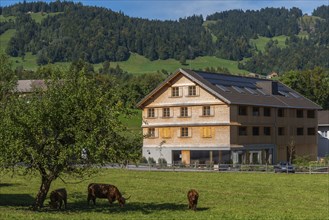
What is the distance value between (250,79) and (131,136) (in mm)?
54204

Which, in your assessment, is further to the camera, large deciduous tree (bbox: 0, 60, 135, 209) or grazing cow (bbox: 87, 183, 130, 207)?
grazing cow (bbox: 87, 183, 130, 207)

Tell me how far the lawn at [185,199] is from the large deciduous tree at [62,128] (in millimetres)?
2499

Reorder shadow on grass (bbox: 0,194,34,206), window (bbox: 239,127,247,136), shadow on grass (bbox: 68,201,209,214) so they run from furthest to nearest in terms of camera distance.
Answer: window (bbox: 239,127,247,136) < shadow on grass (bbox: 0,194,34,206) < shadow on grass (bbox: 68,201,209,214)

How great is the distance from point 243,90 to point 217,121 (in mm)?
8106

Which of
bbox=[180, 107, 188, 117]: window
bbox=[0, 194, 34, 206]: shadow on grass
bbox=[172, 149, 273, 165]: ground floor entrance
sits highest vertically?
bbox=[180, 107, 188, 117]: window

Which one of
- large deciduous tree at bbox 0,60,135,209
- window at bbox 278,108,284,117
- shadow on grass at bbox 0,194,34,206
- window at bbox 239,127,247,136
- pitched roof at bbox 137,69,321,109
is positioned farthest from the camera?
window at bbox 278,108,284,117

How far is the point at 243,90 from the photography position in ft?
243

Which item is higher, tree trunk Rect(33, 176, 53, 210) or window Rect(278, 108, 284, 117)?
window Rect(278, 108, 284, 117)

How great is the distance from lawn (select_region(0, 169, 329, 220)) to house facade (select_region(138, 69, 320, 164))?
50.7 feet

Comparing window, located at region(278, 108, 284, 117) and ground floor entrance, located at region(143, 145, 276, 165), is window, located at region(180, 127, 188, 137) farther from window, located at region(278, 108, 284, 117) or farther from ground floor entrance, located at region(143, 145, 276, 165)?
window, located at region(278, 108, 284, 117)

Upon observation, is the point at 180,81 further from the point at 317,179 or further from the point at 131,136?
the point at 131,136

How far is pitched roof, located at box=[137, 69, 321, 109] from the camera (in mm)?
69062

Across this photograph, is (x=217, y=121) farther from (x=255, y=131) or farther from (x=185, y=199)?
(x=185, y=199)

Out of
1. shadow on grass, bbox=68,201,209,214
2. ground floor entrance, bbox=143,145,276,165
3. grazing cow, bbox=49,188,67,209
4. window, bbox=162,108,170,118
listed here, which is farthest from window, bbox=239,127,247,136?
grazing cow, bbox=49,188,67,209
